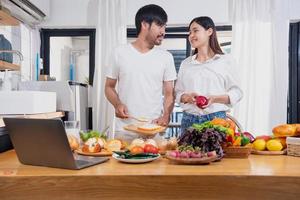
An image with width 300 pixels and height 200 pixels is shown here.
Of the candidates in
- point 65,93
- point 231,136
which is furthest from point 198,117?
point 65,93

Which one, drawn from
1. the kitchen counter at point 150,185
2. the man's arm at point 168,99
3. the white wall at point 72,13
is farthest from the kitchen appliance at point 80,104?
the kitchen counter at point 150,185

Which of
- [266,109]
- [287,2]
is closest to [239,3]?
[287,2]

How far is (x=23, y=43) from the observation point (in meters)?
3.53

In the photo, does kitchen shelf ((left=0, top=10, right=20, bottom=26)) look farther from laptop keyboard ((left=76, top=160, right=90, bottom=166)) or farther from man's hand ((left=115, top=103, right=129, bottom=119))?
laptop keyboard ((left=76, top=160, right=90, bottom=166))

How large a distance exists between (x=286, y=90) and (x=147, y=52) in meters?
1.93

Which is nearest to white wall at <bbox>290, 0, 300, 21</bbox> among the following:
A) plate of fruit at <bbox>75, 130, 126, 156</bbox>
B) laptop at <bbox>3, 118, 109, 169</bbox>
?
plate of fruit at <bbox>75, 130, 126, 156</bbox>

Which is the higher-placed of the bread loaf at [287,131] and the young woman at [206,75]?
the young woman at [206,75]

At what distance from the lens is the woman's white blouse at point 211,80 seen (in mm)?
2047

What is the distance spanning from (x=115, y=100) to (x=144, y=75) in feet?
0.78

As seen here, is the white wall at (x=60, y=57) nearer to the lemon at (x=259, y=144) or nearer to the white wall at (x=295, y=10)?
the white wall at (x=295, y=10)

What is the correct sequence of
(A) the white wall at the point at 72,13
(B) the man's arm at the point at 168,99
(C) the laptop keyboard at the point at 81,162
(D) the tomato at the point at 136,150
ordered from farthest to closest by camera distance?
(A) the white wall at the point at 72,13 → (B) the man's arm at the point at 168,99 → (D) the tomato at the point at 136,150 → (C) the laptop keyboard at the point at 81,162

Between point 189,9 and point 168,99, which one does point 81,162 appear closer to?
point 168,99

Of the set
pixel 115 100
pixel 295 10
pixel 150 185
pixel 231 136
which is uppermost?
pixel 295 10

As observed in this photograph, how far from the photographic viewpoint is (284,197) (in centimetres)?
112
